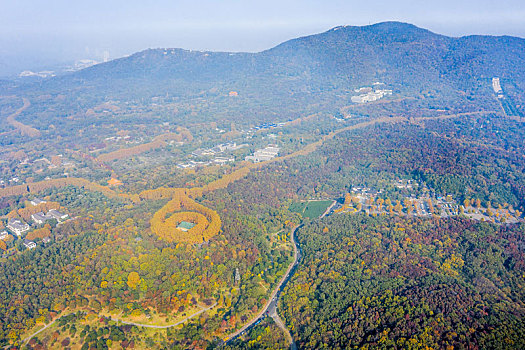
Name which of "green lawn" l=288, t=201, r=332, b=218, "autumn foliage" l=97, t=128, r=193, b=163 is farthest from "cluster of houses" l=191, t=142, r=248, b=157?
"green lawn" l=288, t=201, r=332, b=218

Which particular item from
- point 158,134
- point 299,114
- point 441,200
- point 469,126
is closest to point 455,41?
point 469,126

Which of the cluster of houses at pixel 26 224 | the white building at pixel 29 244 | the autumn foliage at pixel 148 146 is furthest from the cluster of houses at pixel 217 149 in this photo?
the white building at pixel 29 244

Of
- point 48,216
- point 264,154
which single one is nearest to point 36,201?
point 48,216

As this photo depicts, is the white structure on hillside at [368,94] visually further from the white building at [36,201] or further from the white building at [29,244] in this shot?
the white building at [29,244]

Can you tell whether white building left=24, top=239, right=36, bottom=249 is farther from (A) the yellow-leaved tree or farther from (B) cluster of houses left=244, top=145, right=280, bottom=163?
(B) cluster of houses left=244, top=145, right=280, bottom=163

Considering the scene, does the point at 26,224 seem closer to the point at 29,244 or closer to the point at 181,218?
the point at 29,244

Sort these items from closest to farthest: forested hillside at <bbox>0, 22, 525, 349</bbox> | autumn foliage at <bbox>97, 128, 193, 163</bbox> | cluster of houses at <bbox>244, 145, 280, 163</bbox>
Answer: forested hillside at <bbox>0, 22, 525, 349</bbox>, cluster of houses at <bbox>244, 145, 280, 163</bbox>, autumn foliage at <bbox>97, 128, 193, 163</bbox>
